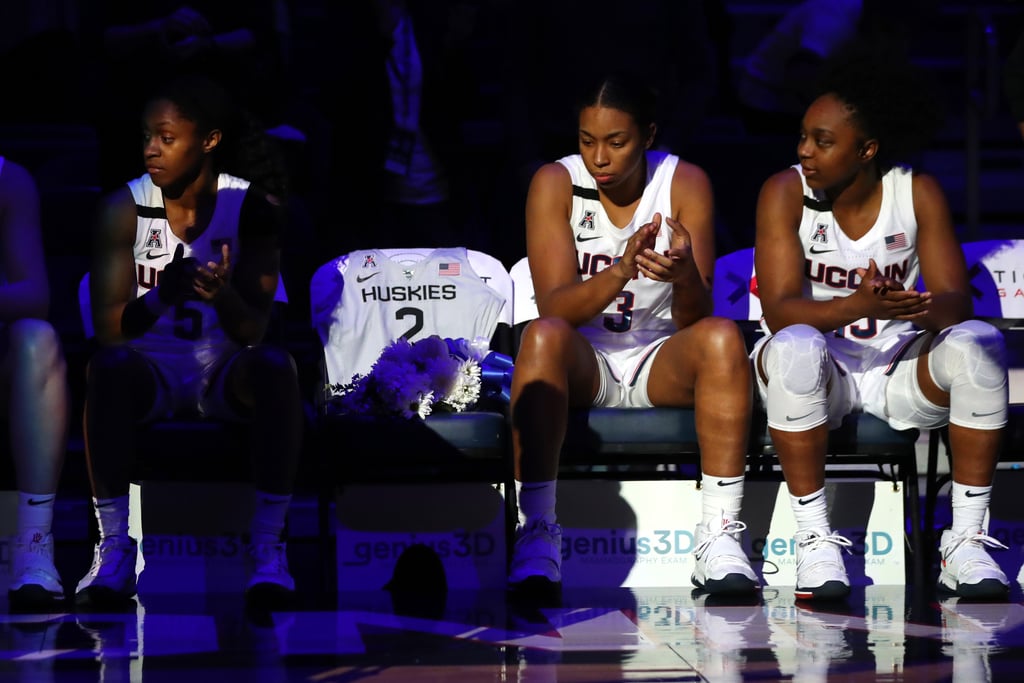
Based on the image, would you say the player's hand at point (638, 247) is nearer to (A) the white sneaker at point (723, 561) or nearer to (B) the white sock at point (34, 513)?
(A) the white sneaker at point (723, 561)

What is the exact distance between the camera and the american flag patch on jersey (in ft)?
15.9

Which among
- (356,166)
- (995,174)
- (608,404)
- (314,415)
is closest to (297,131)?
(356,166)

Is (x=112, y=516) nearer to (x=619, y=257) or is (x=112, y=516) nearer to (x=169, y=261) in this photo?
(x=169, y=261)

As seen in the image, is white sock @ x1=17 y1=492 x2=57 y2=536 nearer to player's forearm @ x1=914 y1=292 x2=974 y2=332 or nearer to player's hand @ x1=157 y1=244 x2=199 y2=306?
player's hand @ x1=157 y1=244 x2=199 y2=306

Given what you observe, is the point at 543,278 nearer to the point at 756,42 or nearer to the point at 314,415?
the point at 314,415

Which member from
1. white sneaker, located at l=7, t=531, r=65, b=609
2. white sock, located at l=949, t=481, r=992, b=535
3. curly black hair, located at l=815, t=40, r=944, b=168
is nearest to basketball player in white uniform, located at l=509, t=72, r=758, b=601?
curly black hair, located at l=815, t=40, r=944, b=168

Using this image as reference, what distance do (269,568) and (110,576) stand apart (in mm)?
444

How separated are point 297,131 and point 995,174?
350 centimetres

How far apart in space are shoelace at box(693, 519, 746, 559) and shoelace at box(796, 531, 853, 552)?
0.17m

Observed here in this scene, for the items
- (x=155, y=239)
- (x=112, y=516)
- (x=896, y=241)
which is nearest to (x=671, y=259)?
(x=896, y=241)

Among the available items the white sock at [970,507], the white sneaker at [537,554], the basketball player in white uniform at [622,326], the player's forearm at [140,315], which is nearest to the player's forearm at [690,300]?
the basketball player in white uniform at [622,326]

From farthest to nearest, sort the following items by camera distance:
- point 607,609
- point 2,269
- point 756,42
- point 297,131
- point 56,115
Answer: point 756,42 < point 56,115 < point 297,131 < point 2,269 < point 607,609

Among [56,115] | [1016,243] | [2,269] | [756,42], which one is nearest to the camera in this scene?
[2,269]

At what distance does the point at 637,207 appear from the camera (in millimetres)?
4879
